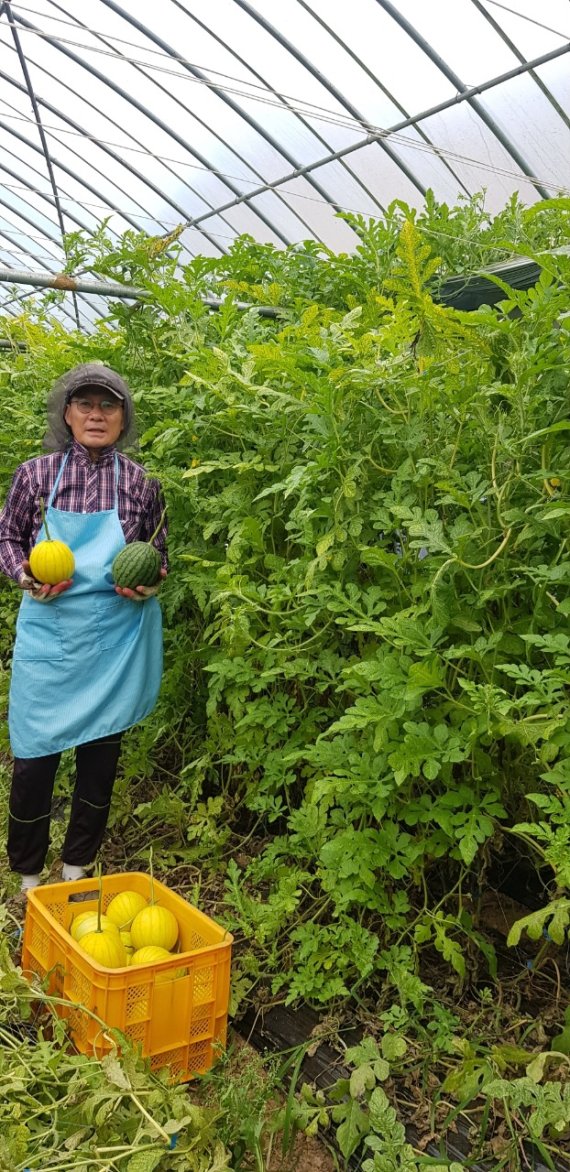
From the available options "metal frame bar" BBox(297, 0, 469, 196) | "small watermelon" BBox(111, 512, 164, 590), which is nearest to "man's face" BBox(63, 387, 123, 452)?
"small watermelon" BBox(111, 512, 164, 590)

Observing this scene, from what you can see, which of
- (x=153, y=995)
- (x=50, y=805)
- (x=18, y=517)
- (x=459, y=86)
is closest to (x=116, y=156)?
(x=459, y=86)

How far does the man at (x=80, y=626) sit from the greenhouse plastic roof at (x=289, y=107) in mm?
3651

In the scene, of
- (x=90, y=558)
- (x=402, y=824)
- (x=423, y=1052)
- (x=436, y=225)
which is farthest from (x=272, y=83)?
(x=423, y=1052)

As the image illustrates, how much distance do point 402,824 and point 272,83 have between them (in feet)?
29.8

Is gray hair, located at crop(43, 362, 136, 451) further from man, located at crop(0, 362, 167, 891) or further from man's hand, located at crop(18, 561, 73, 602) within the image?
man's hand, located at crop(18, 561, 73, 602)

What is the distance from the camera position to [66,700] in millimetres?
2867

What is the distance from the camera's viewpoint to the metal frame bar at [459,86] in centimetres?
796

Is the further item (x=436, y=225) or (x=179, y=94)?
(x=179, y=94)

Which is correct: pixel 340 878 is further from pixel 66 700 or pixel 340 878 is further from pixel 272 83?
pixel 272 83

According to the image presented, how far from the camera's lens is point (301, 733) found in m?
2.54

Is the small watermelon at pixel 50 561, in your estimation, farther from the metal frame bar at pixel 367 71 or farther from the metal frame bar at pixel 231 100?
the metal frame bar at pixel 231 100

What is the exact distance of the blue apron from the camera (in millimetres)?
2861

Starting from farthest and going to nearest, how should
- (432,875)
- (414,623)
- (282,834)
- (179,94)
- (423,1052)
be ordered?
1. (179,94)
2. (282,834)
3. (432,875)
4. (423,1052)
5. (414,623)

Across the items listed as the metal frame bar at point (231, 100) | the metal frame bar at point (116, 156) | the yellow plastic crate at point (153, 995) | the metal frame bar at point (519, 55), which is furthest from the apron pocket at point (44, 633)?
the metal frame bar at point (116, 156)
